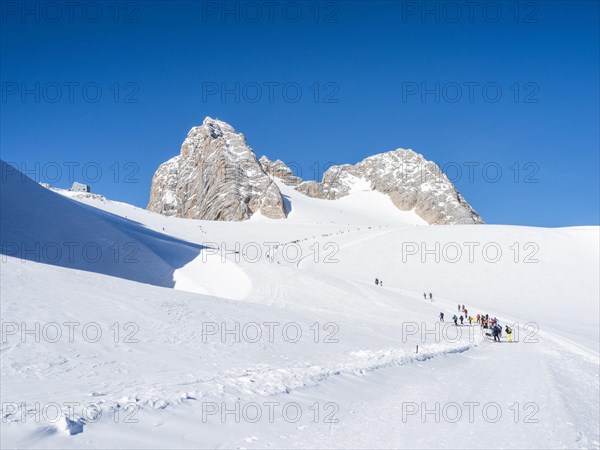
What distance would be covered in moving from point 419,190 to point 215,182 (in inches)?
3623

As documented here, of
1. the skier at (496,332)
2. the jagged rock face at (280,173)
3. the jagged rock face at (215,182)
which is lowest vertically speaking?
the skier at (496,332)

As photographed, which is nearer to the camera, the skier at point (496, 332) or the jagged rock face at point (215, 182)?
the skier at point (496, 332)

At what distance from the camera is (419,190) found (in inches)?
6964

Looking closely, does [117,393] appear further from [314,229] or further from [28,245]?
[314,229]

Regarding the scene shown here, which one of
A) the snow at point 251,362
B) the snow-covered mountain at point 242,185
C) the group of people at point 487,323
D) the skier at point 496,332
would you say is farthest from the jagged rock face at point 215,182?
the skier at point 496,332

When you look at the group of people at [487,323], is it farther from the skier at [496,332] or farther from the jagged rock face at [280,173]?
the jagged rock face at [280,173]

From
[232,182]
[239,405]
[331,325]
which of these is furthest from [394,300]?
[232,182]

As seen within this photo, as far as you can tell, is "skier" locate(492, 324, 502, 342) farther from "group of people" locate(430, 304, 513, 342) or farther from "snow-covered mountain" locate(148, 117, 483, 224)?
"snow-covered mountain" locate(148, 117, 483, 224)

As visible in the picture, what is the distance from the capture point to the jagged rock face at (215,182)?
126m

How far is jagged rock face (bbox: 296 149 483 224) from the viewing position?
162 m

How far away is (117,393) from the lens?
263 inches

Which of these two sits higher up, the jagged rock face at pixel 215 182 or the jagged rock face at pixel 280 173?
the jagged rock face at pixel 280 173

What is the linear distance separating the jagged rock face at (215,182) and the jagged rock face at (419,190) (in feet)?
164

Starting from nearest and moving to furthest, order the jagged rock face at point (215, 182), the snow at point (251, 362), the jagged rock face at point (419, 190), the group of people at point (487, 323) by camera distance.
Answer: the snow at point (251, 362)
the group of people at point (487, 323)
the jagged rock face at point (215, 182)
the jagged rock face at point (419, 190)
